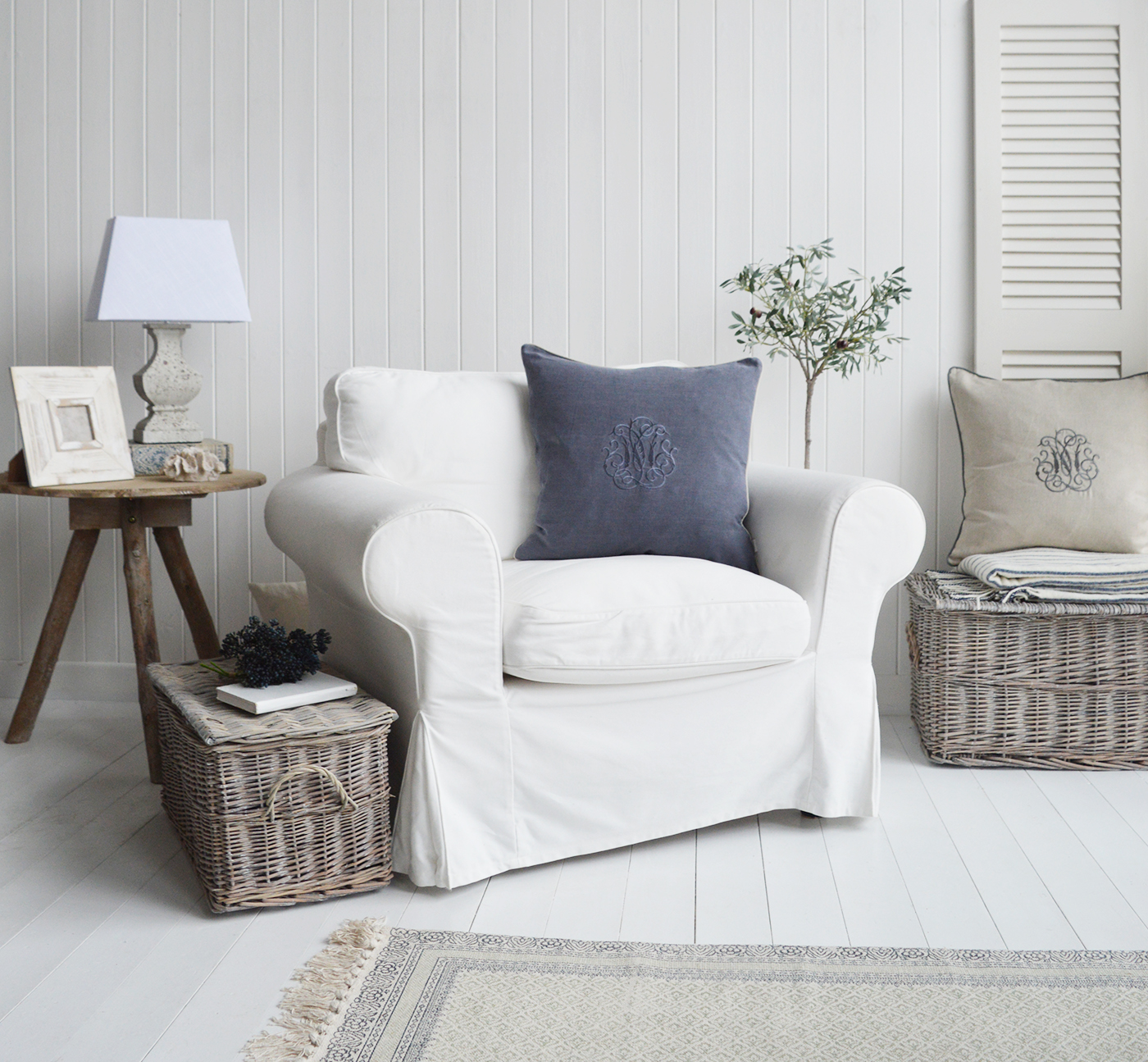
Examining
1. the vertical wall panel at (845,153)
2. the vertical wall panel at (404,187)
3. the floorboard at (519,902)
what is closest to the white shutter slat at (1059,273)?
the vertical wall panel at (845,153)

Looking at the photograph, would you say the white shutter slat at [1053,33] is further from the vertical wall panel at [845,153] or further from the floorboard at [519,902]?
the floorboard at [519,902]

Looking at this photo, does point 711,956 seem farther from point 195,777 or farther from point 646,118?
point 646,118

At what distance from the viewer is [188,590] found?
2.63 metres

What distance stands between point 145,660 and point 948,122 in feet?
7.80

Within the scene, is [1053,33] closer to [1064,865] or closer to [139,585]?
[1064,865]

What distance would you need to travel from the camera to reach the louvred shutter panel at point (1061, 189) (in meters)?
2.73

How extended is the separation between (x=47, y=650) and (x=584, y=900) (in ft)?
5.19

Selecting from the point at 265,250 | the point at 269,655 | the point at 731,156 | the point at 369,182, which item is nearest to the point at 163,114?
the point at 265,250

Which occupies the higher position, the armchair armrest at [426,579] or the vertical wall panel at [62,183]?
the vertical wall panel at [62,183]

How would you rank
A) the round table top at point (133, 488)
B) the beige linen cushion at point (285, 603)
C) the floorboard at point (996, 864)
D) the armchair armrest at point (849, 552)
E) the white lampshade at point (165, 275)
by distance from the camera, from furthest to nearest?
the beige linen cushion at point (285, 603) → the white lampshade at point (165, 275) → the round table top at point (133, 488) → the armchair armrest at point (849, 552) → the floorboard at point (996, 864)

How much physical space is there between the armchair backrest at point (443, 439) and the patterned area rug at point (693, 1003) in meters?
0.94

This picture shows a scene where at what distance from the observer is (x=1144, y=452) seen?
2.61 meters

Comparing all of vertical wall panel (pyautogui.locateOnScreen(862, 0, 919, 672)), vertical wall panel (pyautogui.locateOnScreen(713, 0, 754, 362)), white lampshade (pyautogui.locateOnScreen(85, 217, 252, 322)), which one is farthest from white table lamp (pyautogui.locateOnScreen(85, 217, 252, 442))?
vertical wall panel (pyautogui.locateOnScreen(862, 0, 919, 672))

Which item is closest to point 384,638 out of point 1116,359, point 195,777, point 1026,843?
point 195,777
